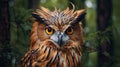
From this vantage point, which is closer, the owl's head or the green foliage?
the owl's head

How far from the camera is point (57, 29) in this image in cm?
448

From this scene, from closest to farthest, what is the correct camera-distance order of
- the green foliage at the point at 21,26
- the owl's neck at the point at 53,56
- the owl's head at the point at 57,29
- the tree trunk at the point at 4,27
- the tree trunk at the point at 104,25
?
the owl's head at the point at 57,29 < the owl's neck at the point at 53,56 < the tree trunk at the point at 4,27 < the green foliage at the point at 21,26 < the tree trunk at the point at 104,25

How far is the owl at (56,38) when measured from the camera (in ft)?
14.8

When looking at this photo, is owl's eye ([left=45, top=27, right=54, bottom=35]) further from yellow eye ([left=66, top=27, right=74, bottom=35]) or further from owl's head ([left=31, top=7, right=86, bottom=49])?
yellow eye ([left=66, top=27, right=74, bottom=35])

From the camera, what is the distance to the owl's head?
4492mm

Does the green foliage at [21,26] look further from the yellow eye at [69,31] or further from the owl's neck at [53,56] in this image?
the yellow eye at [69,31]

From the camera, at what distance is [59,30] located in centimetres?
450

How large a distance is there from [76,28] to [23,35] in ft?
4.86

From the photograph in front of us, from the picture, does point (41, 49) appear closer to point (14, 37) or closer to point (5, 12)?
point (5, 12)

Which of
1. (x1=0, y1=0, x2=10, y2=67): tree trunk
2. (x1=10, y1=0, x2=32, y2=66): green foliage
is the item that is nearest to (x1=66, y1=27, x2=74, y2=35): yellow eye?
(x1=0, y1=0, x2=10, y2=67): tree trunk

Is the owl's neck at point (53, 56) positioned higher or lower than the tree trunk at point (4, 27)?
lower

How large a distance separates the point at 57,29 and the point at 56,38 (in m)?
0.08

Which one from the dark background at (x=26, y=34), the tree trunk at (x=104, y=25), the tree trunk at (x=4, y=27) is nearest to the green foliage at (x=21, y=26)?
the dark background at (x=26, y=34)

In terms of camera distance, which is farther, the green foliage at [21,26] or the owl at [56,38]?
the green foliage at [21,26]
